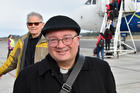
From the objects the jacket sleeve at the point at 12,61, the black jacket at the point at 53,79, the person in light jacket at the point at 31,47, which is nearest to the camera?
the black jacket at the point at 53,79

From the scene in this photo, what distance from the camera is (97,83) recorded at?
1.85m

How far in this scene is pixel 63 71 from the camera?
1852 millimetres

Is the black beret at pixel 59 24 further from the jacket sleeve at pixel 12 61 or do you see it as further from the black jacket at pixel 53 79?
the jacket sleeve at pixel 12 61

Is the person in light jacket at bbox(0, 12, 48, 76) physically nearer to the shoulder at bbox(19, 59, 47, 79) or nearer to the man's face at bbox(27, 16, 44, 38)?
the man's face at bbox(27, 16, 44, 38)

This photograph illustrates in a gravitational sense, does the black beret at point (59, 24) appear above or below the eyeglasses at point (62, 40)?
above

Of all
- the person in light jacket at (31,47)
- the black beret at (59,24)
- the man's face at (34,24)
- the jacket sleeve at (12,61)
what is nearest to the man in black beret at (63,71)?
the black beret at (59,24)

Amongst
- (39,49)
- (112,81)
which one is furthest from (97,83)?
(39,49)

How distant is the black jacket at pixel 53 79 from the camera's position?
5.79ft

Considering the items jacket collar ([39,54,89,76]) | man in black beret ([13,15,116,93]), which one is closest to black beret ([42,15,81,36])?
man in black beret ([13,15,116,93])

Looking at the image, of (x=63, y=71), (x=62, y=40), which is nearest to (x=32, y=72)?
(x=63, y=71)

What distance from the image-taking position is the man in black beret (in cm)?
177

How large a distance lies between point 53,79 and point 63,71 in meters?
0.12

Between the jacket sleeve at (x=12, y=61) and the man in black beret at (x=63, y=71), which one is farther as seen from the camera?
the jacket sleeve at (x=12, y=61)

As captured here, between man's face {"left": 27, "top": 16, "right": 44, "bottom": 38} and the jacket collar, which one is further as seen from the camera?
man's face {"left": 27, "top": 16, "right": 44, "bottom": 38}
